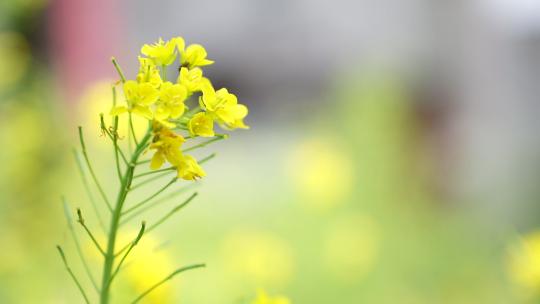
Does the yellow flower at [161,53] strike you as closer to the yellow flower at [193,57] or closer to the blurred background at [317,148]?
the yellow flower at [193,57]

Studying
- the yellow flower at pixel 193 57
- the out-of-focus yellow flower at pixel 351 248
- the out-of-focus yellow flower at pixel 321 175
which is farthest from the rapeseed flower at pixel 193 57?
the out-of-focus yellow flower at pixel 321 175

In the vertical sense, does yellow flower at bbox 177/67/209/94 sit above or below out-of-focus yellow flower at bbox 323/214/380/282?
above

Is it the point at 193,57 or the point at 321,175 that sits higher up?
the point at 193,57

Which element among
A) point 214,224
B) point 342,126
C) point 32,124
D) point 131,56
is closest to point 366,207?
point 342,126

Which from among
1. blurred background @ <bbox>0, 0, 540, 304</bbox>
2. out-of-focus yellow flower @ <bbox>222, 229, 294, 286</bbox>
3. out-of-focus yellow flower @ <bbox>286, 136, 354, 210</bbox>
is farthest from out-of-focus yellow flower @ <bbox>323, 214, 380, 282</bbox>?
out-of-focus yellow flower @ <bbox>222, 229, 294, 286</bbox>

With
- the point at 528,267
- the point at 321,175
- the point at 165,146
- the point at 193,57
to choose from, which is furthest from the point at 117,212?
the point at 321,175

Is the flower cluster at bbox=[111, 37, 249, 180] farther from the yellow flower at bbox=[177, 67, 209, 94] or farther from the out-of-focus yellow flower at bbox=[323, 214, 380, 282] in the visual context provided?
the out-of-focus yellow flower at bbox=[323, 214, 380, 282]

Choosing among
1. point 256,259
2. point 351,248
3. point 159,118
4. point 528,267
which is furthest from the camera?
point 351,248

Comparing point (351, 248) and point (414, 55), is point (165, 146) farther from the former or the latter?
point (414, 55)

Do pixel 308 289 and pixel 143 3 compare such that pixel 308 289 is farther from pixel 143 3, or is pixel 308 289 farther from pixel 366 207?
pixel 143 3
